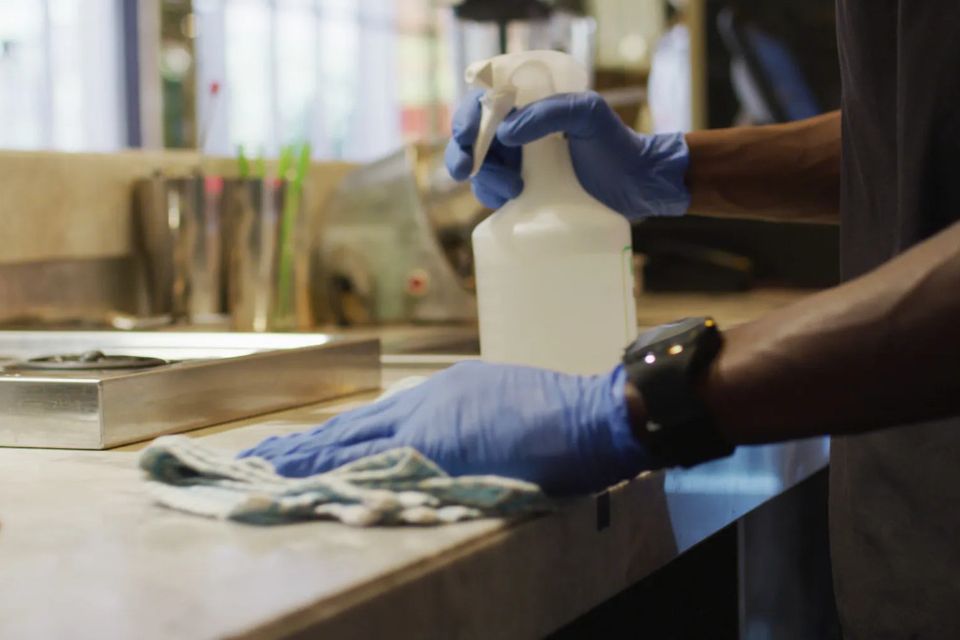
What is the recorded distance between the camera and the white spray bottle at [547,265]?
1.02m

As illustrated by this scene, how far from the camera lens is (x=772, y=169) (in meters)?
1.35

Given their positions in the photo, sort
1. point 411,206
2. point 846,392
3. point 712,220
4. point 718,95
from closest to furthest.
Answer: point 846,392 → point 411,206 → point 712,220 → point 718,95

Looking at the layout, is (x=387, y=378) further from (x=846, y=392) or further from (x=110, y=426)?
(x=846, y=392)

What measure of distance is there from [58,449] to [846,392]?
2.06ft

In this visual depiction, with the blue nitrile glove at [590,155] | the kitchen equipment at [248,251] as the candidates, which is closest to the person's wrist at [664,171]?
the blue nitrile glove at [590,155]

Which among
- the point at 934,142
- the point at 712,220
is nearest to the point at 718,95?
the point at 712,220

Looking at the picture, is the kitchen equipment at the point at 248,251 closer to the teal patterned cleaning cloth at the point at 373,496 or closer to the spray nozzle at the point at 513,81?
the spray nozzle at the point at 513,81

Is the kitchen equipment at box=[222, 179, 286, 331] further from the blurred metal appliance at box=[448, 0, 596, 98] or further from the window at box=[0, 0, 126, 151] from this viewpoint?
the window at box=[0, 0, 126, 151]

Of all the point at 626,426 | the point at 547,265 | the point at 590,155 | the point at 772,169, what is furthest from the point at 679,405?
the point at 772,169

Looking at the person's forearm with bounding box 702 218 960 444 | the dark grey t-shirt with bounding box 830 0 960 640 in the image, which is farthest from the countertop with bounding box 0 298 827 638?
the dark grey t-shirt with bounding box 830 0 960 640

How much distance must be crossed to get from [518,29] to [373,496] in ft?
9.71

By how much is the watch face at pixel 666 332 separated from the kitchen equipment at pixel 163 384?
1.47 ft

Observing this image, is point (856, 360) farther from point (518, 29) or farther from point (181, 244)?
point (518, 29)

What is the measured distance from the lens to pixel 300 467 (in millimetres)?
775
